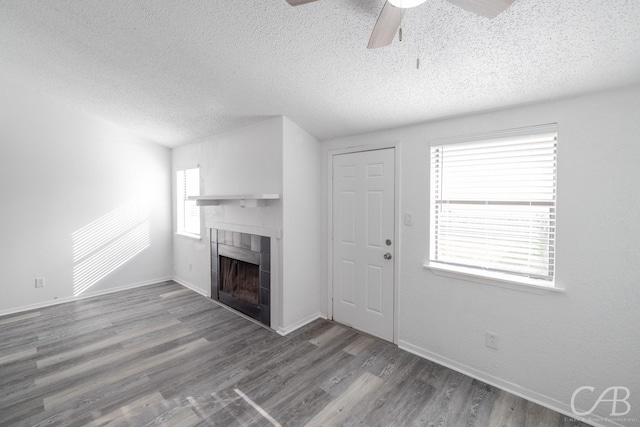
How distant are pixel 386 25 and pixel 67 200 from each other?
16.2 ft

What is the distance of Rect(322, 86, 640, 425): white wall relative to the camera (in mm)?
1859

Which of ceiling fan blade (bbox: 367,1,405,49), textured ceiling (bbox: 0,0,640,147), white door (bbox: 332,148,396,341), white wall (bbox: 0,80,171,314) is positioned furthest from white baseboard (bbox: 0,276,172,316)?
ceiling fan blade (bbox: 367,1,405,49)

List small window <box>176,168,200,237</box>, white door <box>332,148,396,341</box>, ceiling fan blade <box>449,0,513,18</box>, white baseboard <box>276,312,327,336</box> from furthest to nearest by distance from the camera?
small window <box>176,168,200,237</box>, white baseboard <box>276,312,327,336</box>, white door <box>332,148,396,341</box>, ceiling fan blade <box>449,0,513,18</box>

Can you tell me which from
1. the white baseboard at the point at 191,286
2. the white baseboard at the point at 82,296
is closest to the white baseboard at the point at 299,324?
the white baseboard at the point at 191,286

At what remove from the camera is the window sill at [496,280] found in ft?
7.09

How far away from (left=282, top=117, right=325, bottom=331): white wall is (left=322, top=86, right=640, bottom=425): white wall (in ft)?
5.16

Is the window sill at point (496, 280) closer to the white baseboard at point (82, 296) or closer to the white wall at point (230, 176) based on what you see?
the white wall at point (230, 176)

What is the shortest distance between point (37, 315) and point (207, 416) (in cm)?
335

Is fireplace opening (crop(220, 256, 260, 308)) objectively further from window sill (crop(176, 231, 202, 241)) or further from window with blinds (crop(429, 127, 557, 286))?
window with blinds (crop(429, 127, 557, 286))

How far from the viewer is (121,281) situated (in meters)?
4.68

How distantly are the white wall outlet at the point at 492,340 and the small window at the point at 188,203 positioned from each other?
4.21m

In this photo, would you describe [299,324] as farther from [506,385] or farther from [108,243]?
[108,243]

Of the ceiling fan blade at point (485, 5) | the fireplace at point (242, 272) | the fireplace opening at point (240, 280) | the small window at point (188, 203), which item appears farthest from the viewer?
the small window at point (188, 203)

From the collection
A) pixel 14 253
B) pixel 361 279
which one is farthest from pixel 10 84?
pixel 361 279
